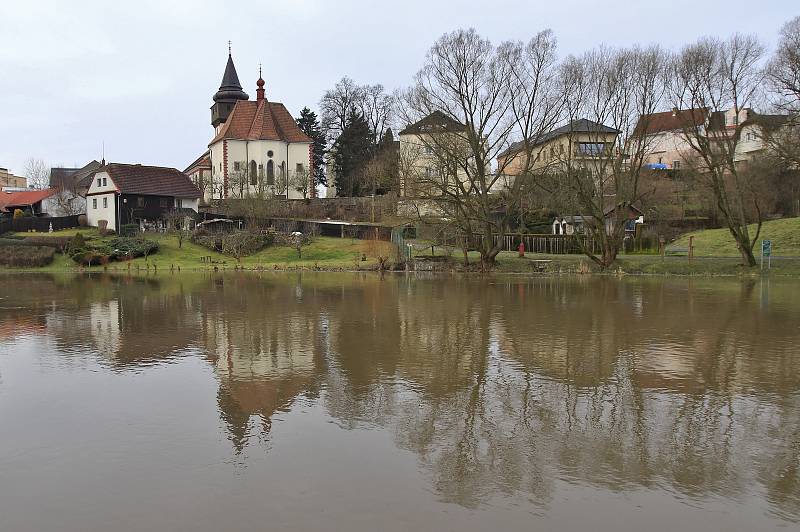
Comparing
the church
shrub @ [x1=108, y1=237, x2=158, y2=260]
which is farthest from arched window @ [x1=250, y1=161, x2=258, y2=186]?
shrub @ [x1=108, y1=237, x2=158, y2=260]

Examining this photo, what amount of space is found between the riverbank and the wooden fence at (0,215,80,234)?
7.08 feet

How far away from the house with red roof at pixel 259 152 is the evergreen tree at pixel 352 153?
462cm

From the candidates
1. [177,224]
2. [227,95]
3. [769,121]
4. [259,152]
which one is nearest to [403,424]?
[769,121]

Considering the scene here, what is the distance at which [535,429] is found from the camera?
25.0ft

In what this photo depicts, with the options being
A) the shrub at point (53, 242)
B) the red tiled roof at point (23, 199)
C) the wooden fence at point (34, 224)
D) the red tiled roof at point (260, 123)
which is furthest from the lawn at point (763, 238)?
the red tiled roof at point (23, 199)

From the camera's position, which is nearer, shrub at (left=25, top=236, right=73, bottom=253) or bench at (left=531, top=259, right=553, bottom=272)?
bench at (left=531, top=259, right=553, bottom=272)

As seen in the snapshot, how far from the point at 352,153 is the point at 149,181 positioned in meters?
22.5

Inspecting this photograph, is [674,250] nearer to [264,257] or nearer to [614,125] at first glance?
[614,125]

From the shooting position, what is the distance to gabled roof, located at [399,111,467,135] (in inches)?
1438

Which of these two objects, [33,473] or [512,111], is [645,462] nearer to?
[33,473]

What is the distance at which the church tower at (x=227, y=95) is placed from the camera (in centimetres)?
7350

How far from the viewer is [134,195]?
5762 cm

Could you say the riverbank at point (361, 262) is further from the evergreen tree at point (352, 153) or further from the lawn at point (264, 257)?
the evergreen tree at point (352, 153)

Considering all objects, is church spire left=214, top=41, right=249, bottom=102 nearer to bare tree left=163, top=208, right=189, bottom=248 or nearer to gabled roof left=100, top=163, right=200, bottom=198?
gabled roof left=100, top=163, right=200, bottom=198
